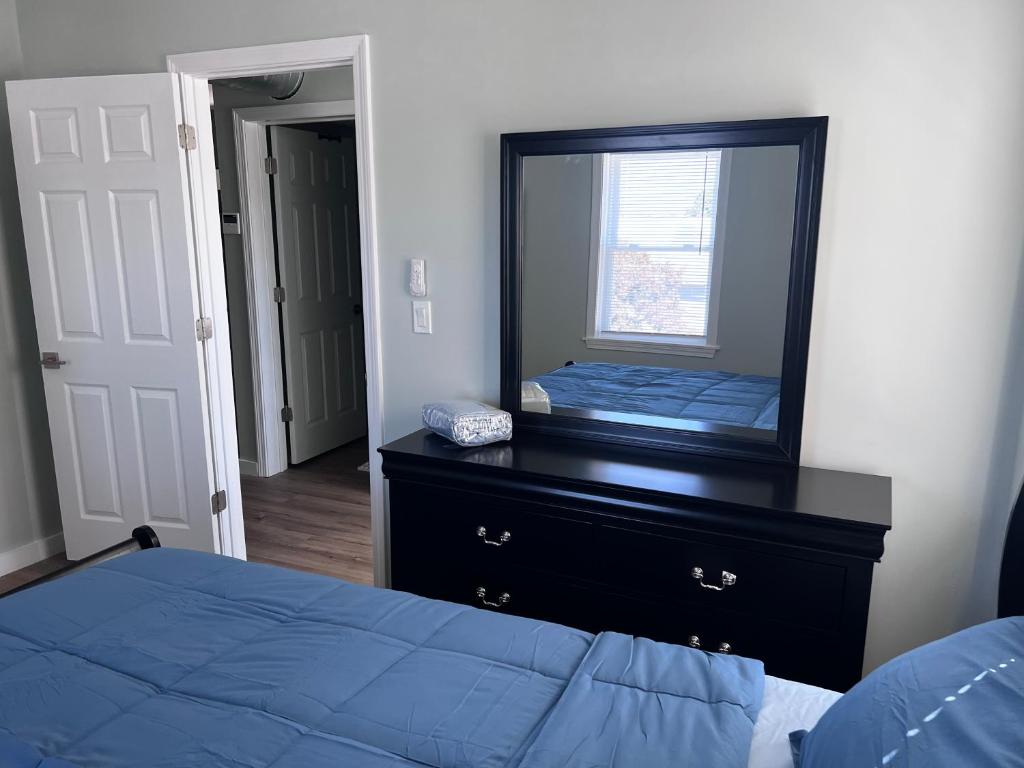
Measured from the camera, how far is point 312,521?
3.95 m

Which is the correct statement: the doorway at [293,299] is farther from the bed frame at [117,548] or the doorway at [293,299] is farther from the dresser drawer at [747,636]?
the dresser drawer at [747,636]

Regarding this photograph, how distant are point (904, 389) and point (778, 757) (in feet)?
4.41

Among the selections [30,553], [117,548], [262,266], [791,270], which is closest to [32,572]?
[30,553]

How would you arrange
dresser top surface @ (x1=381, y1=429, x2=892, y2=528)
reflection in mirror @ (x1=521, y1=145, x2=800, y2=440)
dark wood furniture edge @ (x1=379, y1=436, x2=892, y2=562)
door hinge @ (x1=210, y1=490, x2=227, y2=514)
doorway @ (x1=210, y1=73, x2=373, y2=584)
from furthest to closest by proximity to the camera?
doorway @ (x1=210, y1=73, x2=373, y2=584) → door hinge @ (x1=210, y1=490, x2=227, y2=514) → reflection in mirror @ (x1=521, y1=145, x2=800, y2=440) → dresser top surface @ (x1=381, y1=429, x2=892, y2=528) → dark wood furniture edge @ (x1=379, y1=436, x2=892, y2=562)

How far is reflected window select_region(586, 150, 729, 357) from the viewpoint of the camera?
89.1 inches

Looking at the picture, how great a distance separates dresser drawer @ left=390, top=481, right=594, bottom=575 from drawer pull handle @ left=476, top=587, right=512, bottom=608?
0.32ft

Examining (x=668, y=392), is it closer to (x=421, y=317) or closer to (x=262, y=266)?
(x=421, y=317)

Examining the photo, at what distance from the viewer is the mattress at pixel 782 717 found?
119cm

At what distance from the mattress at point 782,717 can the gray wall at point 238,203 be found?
3632mm

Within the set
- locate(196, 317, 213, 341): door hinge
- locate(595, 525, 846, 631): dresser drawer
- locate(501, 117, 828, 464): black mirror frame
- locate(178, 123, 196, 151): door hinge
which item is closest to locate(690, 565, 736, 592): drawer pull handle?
locate(595, 525, 846, 631): dresser drawer

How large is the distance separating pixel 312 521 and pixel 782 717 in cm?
309

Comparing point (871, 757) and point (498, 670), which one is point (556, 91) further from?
point (871, 757)

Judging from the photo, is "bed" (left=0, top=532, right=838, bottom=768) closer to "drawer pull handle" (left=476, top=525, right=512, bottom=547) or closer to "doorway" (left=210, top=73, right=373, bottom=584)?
"drawer pull handle" (left=476, top=525, right=512, bottom=547)

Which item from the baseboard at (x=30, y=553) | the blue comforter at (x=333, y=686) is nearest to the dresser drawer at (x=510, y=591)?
the blue comforter at (x=333, y=686)
